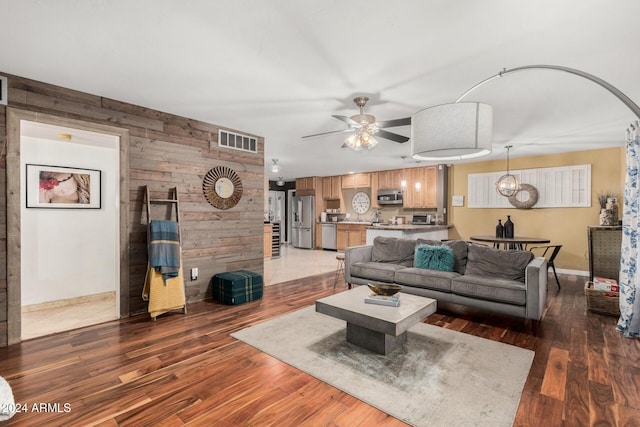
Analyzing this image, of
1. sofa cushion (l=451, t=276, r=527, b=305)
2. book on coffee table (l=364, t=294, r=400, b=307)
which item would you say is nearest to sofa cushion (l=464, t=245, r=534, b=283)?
sofa cushion (l=451, t=276, r=527, b=305)

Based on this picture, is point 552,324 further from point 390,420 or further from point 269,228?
point 269,228

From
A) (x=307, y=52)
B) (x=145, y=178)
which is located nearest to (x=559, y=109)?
(x=307, y=52)

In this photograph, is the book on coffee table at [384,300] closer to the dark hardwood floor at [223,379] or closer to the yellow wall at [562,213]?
the dark hardwood floor at [223,379]

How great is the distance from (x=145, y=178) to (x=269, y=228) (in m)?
4.28

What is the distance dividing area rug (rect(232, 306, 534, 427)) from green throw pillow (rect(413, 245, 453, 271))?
99 centimetres

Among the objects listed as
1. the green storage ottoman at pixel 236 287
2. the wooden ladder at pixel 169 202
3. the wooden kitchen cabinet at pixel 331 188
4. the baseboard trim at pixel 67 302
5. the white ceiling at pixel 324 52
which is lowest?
the baseboard trim at pixel 67 302

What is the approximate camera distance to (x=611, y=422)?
1.83m

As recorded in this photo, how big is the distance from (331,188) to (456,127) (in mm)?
8050

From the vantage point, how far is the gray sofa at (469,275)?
3234 mm

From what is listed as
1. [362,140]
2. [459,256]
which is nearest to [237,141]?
[362,140]

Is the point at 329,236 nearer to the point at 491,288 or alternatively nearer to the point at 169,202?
the point at 169,202

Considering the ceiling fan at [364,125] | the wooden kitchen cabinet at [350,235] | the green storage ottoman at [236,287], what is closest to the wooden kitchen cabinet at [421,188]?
the wooden kitchen cabinet at [350,235]

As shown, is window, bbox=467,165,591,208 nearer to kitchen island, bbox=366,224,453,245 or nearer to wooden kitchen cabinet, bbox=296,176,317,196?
kitchen island, bbox=366,224,453,245

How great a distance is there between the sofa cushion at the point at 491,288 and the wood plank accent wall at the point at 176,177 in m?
2.91
